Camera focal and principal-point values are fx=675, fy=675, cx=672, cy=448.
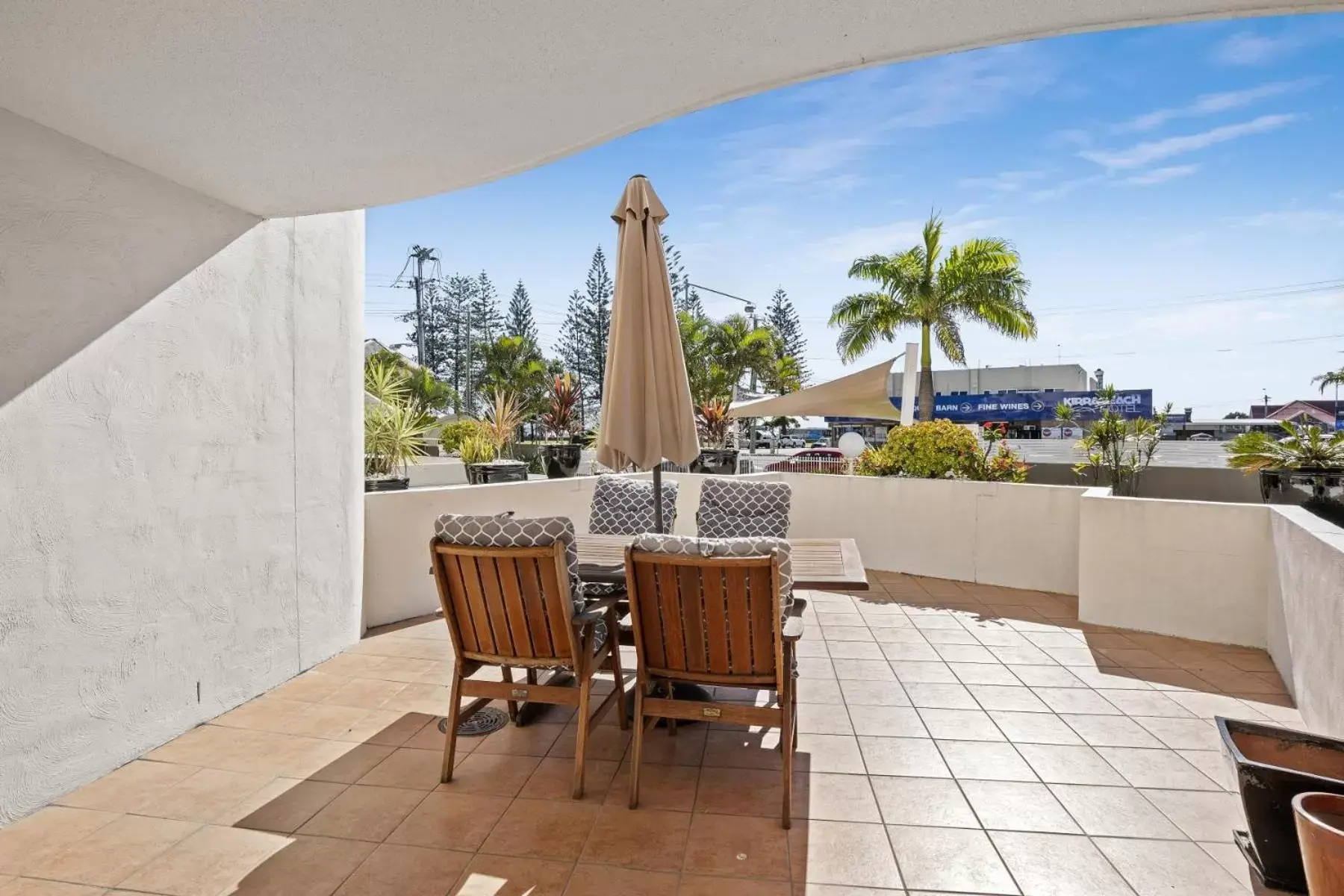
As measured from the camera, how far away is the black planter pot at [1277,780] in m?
1.63

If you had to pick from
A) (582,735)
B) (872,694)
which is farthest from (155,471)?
(872,694)

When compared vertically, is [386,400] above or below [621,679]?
above

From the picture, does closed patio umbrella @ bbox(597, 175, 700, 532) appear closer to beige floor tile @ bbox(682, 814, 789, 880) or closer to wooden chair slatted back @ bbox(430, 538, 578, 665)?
wooden chair slatted back @ bbox(430, 538, 578, 665)

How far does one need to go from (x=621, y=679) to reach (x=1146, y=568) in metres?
3.53

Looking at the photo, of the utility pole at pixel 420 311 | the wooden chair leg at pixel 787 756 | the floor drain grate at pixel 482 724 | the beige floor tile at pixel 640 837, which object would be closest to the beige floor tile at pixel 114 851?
the floor drain grate at pixel 482 724

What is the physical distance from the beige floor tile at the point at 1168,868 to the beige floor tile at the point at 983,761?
16.5 inches

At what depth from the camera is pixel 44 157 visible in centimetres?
236

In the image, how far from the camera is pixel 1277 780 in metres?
1.64

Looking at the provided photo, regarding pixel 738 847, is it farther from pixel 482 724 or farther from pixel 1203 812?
pixel 1203 812

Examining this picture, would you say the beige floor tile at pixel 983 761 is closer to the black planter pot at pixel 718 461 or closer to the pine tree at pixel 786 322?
the black planter pot at pixel 718 461

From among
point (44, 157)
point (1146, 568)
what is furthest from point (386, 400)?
point (1146, 568)

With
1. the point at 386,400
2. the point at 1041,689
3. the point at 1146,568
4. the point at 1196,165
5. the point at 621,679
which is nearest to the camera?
the point at 621,679

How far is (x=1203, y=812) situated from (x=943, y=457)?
380 cm

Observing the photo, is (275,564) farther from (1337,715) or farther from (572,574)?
(1337,715)
